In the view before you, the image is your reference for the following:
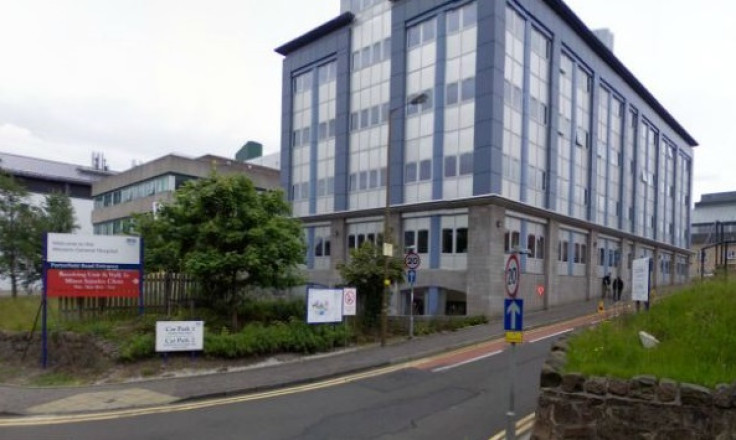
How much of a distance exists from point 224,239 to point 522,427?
1026 centimetres

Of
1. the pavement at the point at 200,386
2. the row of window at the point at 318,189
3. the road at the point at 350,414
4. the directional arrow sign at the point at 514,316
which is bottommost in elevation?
the pavement at the point at 200,386

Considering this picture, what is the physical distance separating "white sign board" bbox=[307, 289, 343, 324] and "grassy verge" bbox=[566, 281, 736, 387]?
872 centimetres

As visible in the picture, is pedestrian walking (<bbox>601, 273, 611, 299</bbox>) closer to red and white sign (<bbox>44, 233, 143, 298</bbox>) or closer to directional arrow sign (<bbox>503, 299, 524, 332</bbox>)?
red and white sign (<bbox>44, 233, 143, 298</bbox>)

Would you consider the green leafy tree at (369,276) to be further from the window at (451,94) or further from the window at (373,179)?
the window at (373,179)

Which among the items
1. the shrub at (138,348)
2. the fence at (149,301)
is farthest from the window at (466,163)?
the shrub at (138,348)

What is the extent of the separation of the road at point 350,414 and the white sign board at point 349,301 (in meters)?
4.58

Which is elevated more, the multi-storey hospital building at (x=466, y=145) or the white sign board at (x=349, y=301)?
the multi-storey hospital building at (x=466, y=145)

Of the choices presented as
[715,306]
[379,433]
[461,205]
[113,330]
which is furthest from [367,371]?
[461,205]

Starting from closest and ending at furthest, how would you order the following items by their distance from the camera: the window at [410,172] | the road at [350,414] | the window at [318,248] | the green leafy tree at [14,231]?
the road at [350,414] → the green leafy tree at [14,231] → the window at [410,172] → the window at [318,248]

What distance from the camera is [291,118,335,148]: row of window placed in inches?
1473

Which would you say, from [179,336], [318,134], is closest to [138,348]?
[179,336]

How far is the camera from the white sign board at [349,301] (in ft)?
59.6

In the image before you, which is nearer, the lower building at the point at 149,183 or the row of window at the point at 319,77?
the row of window at the point at 319,77

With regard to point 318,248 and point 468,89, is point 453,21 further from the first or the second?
point 318,248
